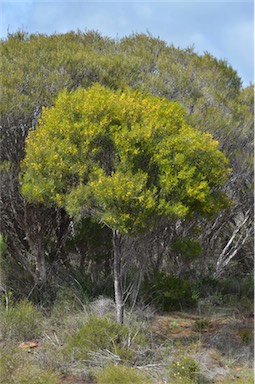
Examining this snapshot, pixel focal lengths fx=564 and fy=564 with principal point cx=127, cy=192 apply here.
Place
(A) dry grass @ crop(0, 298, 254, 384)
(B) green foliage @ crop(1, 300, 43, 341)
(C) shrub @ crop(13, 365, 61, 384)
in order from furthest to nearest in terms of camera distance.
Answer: (B) green foliage @ crop(1, 300, 43, 341), (A) dry grass @ crop(0, 298, 254, 384), (C) shrub @ crop(13, 365, 61, 384)

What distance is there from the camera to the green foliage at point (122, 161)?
22.2 feet

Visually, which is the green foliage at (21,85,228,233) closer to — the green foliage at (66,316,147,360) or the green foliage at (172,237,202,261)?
the green foliage at (66,316,147,360)

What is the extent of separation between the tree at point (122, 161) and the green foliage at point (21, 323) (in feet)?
6.10

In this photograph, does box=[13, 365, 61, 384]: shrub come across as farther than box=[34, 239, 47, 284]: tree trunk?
No

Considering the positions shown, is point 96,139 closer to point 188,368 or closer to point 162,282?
point 188,368

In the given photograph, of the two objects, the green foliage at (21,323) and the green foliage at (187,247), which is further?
the green foliage at (187,247)

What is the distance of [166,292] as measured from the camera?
978 cm

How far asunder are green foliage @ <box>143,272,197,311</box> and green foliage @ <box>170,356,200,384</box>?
10.2 ft

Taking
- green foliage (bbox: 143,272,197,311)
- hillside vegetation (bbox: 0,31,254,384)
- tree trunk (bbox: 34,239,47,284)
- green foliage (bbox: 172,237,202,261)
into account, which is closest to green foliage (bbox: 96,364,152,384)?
hillside vegetation (bbox: 0,31,254,384)

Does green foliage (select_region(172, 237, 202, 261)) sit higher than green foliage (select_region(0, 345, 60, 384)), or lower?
higher

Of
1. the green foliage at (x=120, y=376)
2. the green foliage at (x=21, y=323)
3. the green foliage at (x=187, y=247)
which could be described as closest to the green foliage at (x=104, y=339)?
the green foliage at (x=120, y=376)

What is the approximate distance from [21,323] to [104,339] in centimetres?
152

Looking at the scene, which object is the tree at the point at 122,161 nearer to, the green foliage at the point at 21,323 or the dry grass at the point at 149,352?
the dry grass at the point at 149,352

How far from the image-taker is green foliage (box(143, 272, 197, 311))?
988 cm
